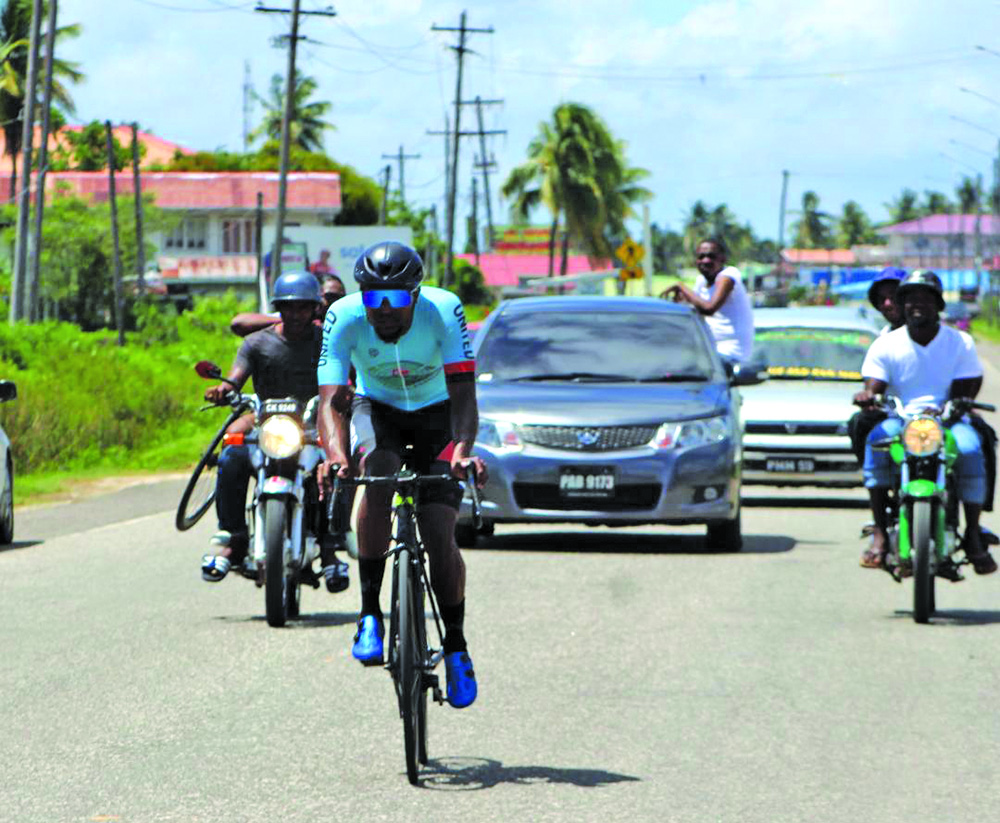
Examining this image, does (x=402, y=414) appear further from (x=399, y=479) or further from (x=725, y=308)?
(x=725, y=308)

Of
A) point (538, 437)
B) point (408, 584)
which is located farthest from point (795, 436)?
point (408, 584)

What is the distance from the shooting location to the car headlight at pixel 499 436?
14.3m

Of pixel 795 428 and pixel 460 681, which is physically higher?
pixel 460 681

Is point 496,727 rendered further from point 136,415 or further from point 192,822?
point 136,415

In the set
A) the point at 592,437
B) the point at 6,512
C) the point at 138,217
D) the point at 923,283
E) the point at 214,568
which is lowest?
the point at 6,512

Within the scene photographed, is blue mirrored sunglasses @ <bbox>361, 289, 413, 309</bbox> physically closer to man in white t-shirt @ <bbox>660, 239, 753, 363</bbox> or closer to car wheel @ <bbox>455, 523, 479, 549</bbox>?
car wheel @ <bbox>455, 523, 479, 549</bbox>

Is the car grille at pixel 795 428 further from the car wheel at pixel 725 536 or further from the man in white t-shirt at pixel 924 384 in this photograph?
the man in white t-shirt at pixel 924 384

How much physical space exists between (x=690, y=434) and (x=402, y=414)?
22.8ft

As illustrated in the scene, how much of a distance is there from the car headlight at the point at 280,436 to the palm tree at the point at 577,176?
92.9m

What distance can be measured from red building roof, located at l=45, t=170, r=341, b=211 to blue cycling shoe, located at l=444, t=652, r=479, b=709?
83.2m

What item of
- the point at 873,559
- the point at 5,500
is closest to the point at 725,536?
the point at 873,559

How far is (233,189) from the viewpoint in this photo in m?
92.4

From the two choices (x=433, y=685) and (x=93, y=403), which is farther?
(x=93, y=403)

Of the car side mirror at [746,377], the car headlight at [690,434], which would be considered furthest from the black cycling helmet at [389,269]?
the car side mirror at [746,377]
